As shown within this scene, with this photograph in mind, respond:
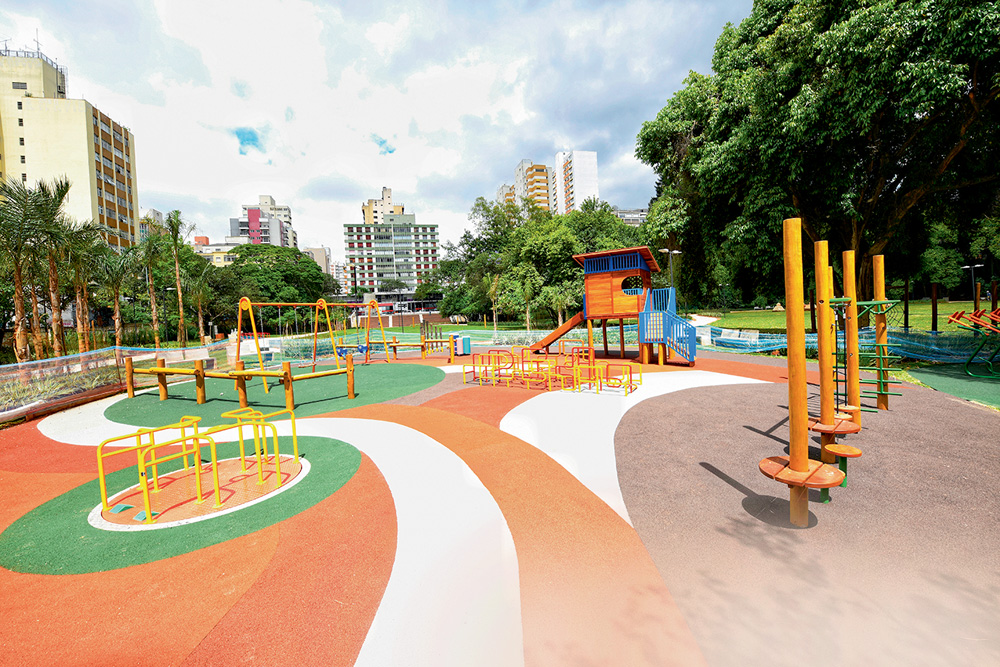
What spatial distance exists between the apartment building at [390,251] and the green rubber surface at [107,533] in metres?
117

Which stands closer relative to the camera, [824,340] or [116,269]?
[824,340]

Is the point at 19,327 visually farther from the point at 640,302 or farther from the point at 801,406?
the point at 640,302

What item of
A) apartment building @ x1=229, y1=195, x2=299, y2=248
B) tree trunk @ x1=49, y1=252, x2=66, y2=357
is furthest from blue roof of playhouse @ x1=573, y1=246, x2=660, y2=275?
apartment building @ x1=229, y1=195, x2=299, y2=248

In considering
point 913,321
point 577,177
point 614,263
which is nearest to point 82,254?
point 614,263

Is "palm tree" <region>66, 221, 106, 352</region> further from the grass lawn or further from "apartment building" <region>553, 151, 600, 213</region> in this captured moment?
"apartment building" <region>553, 151, 600, 213</region>

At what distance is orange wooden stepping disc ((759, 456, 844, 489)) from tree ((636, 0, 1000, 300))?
49.0 ft

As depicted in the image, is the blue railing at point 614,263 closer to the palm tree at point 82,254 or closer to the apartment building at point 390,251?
the palm tree at point 82,254

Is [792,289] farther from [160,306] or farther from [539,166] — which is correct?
[539,166]

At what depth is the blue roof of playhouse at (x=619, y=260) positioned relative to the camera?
1705 centimetres

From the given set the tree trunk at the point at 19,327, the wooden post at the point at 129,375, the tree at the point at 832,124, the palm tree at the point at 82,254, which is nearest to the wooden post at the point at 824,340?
the tree at the point at 832,124

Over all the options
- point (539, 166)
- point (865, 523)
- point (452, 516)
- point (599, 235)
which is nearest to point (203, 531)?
point (452, 516)

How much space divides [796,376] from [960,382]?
12.6m

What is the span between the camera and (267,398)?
509 inches

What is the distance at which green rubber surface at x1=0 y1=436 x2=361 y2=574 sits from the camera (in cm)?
420
